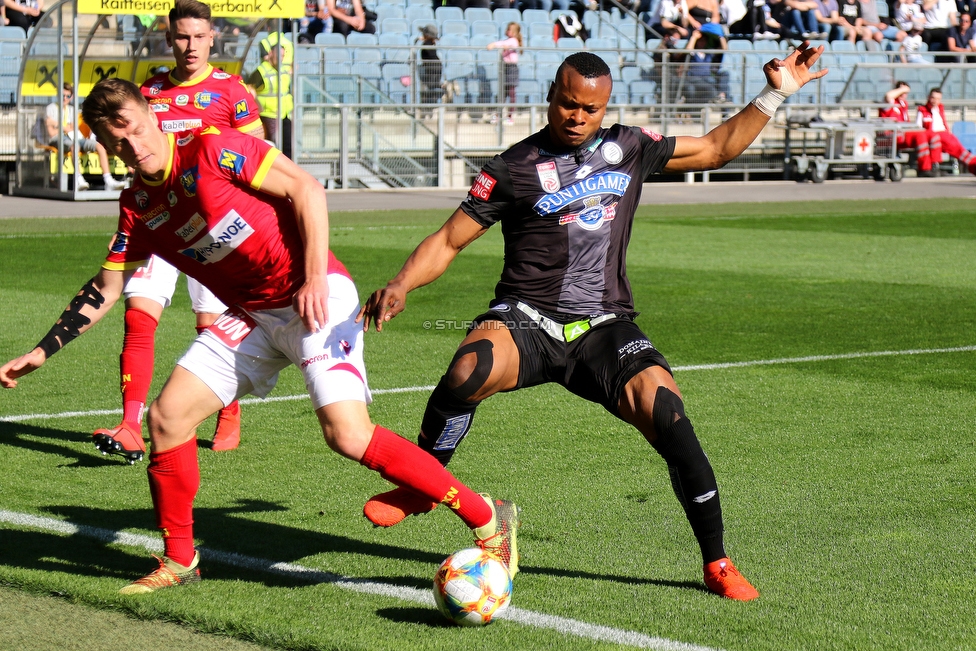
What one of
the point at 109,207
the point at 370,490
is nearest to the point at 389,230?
the point at 109,207

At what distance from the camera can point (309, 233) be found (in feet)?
14.1

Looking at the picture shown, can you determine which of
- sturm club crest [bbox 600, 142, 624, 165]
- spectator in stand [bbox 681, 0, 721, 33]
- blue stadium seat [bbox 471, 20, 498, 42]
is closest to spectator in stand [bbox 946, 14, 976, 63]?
spectator in stand [bbox 681, 0, 721, 33]

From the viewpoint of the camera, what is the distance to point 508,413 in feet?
24.1

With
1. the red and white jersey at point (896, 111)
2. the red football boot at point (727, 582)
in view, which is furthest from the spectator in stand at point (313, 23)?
the red football boot at point (727, 582)

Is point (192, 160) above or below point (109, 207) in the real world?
above

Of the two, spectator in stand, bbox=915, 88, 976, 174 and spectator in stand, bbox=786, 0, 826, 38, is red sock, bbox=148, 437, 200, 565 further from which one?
spectator in stand, bbox=786, 0, 826, 38

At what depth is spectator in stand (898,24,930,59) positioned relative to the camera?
3216 centimetres

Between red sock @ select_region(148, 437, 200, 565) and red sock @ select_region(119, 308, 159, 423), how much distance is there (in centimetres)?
187

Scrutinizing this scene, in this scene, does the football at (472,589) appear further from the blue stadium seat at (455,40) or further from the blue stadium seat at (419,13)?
the blue stadium seat at (419,13)

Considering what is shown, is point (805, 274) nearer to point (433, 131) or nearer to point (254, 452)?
point (254, 452)

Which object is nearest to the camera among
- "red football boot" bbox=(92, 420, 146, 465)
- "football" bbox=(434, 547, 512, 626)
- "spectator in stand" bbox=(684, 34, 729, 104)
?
"football" bbox=(434, 547, 512, 626)

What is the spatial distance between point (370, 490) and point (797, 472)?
1.91 m

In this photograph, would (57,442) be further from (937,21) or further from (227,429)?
(937,21)

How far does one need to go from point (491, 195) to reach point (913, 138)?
25511 mm
